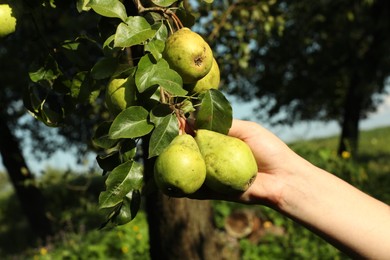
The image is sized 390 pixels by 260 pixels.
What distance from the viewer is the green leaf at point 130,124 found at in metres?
1.45

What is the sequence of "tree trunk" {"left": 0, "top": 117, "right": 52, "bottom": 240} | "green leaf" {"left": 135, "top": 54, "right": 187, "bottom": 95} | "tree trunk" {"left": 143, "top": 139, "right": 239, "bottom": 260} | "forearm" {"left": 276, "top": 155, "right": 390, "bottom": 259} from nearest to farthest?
"green leaf" {"left": 135, "top": 54, "right": 187, "bottom": 95}, "forearm" {"left": 276, "top": 155, "right": 390, "bottom": 259}, "tree trunk" {"left": 143, "top": 139, "right": 239, "bottom": 260}, "tree trunk" {"left": 0, "top": 117, "right": 52, "bottom": 240}

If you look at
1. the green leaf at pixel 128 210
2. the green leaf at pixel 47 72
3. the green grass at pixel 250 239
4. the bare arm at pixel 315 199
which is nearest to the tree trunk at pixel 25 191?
the green grass at pixel 250 239

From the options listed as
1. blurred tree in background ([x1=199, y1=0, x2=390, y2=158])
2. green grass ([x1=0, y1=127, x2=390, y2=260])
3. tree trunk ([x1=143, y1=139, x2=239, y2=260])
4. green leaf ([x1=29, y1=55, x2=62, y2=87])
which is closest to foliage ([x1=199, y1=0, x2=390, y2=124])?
blurred tree in background ([x1=199, y1=0, x2=390, y2=158])

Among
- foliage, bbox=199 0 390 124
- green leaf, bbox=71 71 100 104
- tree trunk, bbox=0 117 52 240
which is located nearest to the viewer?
green leaf, bbox=71 71 100 104

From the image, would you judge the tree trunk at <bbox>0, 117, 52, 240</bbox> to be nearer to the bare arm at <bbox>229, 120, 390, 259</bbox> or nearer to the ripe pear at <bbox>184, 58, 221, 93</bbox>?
the bare arm at <bbox>229, 120, 390, 259</bbox>

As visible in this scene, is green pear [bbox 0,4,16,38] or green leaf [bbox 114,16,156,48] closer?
green leaf [bbox 114,16,156,48]

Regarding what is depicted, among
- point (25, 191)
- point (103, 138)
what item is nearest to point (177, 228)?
point (103, 138)

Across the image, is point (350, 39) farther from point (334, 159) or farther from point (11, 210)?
point (11, 210)


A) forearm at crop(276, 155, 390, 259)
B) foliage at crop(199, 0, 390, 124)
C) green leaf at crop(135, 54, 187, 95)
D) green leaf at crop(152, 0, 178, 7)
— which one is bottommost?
foliage at crop(199, 0, 390, 124)

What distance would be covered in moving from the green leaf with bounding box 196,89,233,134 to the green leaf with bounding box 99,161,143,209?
263mm

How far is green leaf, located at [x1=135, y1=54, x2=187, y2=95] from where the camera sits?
1.41 meters

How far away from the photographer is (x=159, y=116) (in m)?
1.49

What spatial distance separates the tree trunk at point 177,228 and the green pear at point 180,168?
6.31ft

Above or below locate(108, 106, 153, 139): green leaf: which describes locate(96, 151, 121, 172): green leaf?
below
